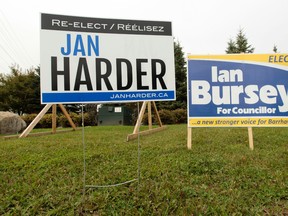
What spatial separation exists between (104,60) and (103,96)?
0.47 m

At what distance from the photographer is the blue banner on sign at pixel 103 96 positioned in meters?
2.60

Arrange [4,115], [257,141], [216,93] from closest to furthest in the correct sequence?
[216,93], [257,141], [4,115]

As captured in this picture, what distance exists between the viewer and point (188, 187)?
2807mm

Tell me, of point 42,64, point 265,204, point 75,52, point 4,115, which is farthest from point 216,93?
point 4,115

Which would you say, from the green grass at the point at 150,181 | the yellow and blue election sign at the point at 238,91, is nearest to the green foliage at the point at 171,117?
the yellow and blue election sign at the point at 238,91

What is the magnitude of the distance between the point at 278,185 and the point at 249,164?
67 centimetres

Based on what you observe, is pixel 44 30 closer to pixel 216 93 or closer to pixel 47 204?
pixel 47 204

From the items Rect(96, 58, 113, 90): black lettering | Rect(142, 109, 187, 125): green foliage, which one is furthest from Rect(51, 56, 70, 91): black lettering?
Rect(142, 109, 187, 125): green foliage

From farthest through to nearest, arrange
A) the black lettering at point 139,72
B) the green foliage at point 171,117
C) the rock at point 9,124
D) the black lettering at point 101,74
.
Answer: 1. the green foliage at point 171,117
2. the rock at point 9,124
3. the black lettering at point 139,72
4. the black lettering at point 101,74

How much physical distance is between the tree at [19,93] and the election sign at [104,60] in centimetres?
2130

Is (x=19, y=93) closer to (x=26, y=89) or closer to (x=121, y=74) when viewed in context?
(x=26, y=89)

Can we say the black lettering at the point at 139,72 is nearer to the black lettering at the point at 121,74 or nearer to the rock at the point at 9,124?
the black lettering at the point at 121,74

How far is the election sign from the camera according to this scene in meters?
2.61

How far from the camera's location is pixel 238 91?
15.0ft
